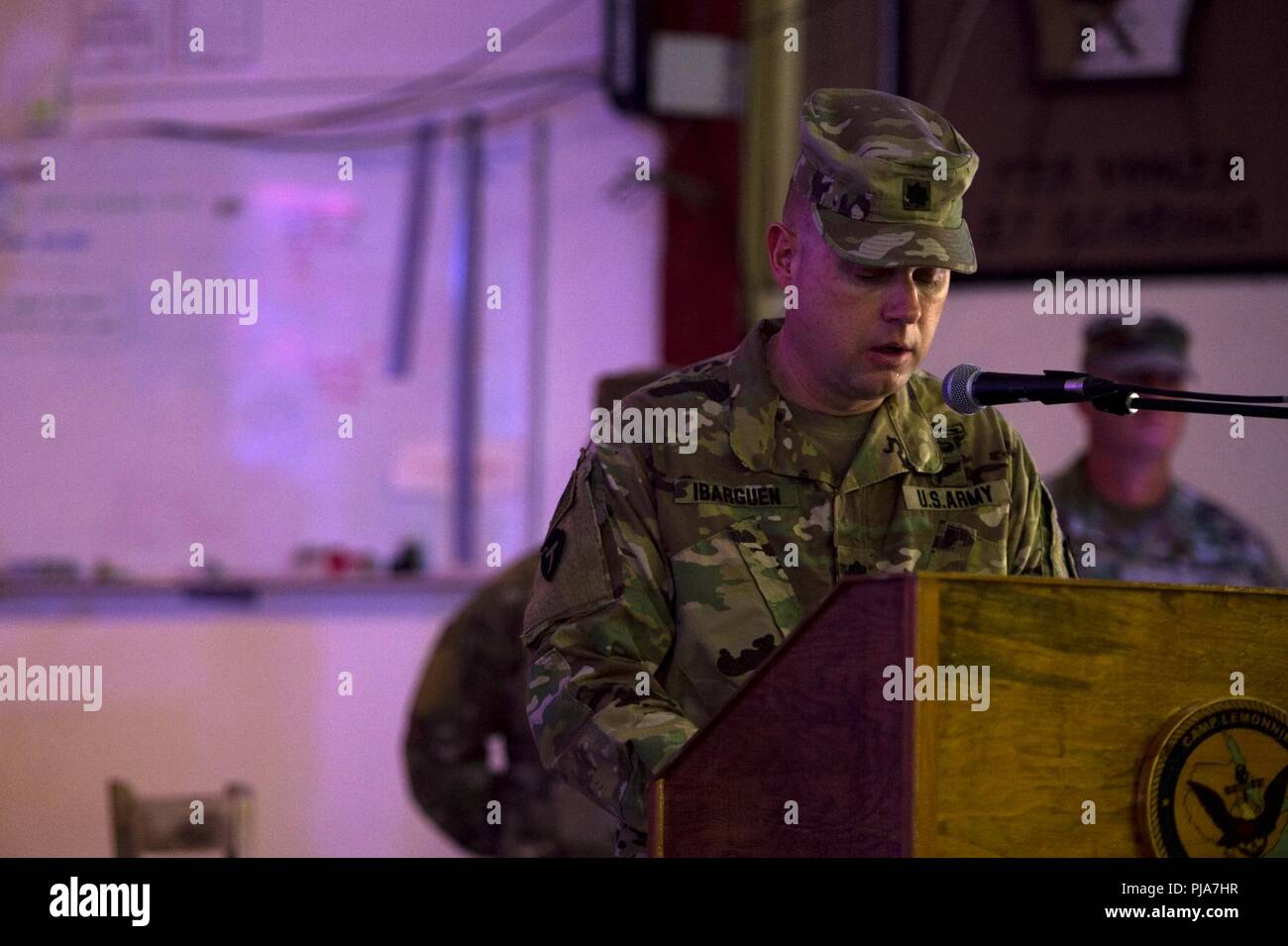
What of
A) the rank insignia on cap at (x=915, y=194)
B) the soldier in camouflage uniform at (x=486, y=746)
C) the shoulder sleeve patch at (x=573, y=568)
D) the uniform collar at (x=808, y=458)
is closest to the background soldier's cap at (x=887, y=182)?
the rank insignia on cap at (x=915, y=194)

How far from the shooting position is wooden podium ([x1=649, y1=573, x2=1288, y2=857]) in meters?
1.33

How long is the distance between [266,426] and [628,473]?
3.19 m

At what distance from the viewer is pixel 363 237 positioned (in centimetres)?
483

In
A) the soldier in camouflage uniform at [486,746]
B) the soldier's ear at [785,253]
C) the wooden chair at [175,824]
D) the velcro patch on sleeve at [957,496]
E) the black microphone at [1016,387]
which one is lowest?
the wooden chair at [175,824]

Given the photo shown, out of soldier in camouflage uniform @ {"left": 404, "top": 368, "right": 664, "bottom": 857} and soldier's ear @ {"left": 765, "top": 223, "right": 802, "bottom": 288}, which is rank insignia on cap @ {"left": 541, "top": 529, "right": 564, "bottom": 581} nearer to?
soldier's ear @ {"left": 765, "top": 223, "right": 802, "bottom": 288}

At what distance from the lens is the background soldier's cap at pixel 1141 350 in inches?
159

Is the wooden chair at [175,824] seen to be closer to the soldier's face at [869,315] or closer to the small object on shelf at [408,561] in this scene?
the small object on shelf at [408,561]

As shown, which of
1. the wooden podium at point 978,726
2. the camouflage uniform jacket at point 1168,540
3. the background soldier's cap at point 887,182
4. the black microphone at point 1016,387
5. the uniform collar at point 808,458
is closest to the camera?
the wooden podium at point 978,726

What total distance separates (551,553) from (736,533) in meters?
0.21

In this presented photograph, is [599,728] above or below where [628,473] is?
below

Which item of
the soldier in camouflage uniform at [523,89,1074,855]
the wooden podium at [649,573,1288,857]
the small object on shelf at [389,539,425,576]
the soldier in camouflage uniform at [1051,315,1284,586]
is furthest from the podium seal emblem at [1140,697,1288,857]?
the small object on shelf at [389,539,425,576]

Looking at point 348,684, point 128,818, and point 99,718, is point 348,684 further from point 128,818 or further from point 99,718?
point 128,818

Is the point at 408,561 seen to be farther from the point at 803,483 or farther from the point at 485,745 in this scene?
the point at 803,483
